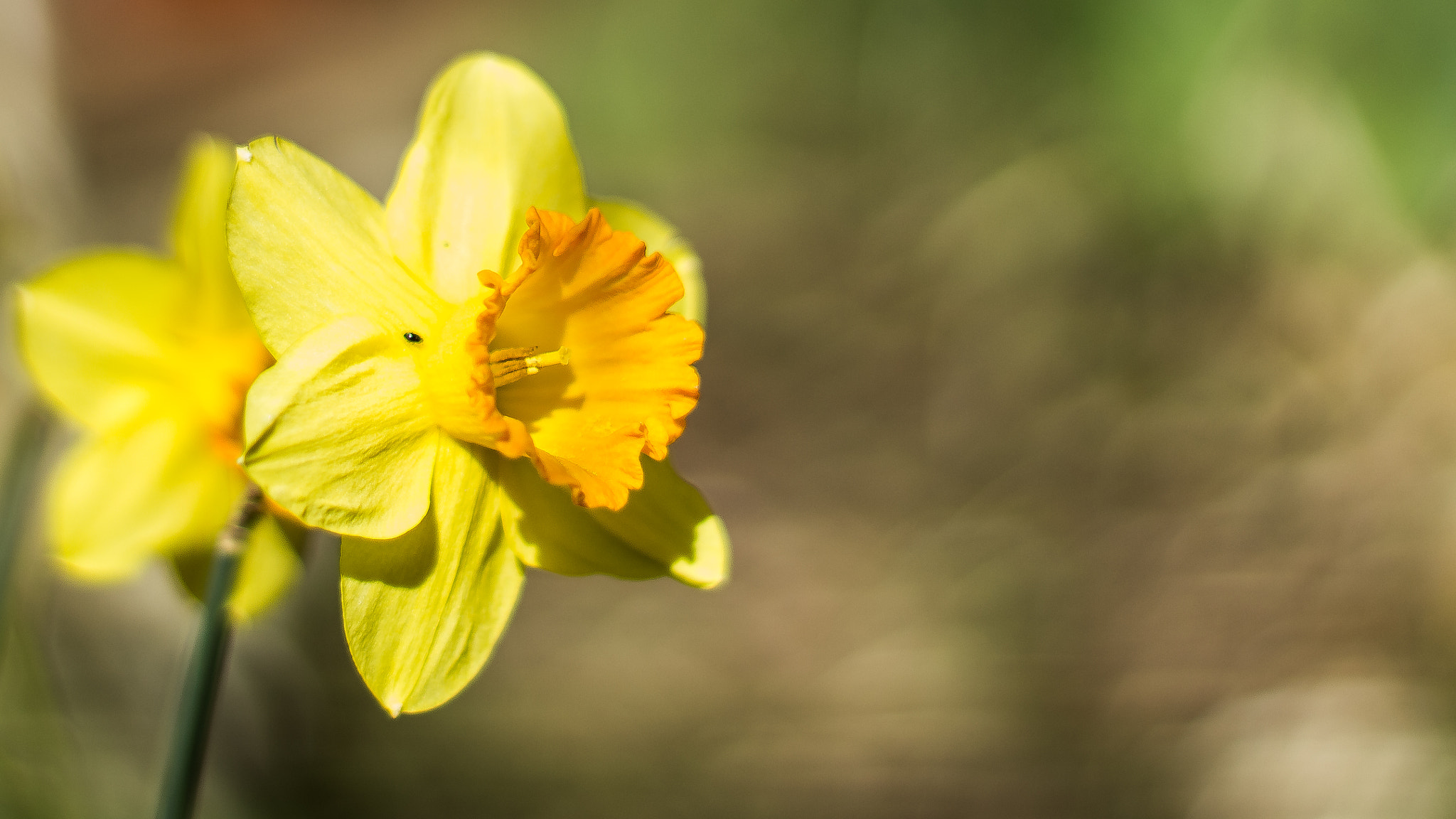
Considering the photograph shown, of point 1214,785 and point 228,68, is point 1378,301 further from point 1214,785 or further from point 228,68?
point 228,68

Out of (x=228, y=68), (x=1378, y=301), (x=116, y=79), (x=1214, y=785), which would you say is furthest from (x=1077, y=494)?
(x=116, y=79)

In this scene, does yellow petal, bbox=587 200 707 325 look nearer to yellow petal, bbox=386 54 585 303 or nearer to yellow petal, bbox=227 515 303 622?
yellow petal, bbox=386 54 585 303

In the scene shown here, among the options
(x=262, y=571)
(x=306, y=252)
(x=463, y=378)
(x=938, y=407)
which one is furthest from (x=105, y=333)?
(x=938, y=407)

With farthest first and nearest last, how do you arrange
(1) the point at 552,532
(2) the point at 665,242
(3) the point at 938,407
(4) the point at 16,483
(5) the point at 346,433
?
(3) the point at 938,407
(4) the point at 16,483
(2) the point at 665,242
(1) the point at 552,532
(5) the point at 346,433

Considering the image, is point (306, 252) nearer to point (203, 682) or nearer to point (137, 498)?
point (203, 682)

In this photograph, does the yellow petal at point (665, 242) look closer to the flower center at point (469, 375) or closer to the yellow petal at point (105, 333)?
the flower center at point (469, 375)

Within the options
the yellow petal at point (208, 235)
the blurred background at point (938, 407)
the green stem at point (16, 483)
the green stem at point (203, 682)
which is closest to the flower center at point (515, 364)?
the green stem at point (203, 682)
